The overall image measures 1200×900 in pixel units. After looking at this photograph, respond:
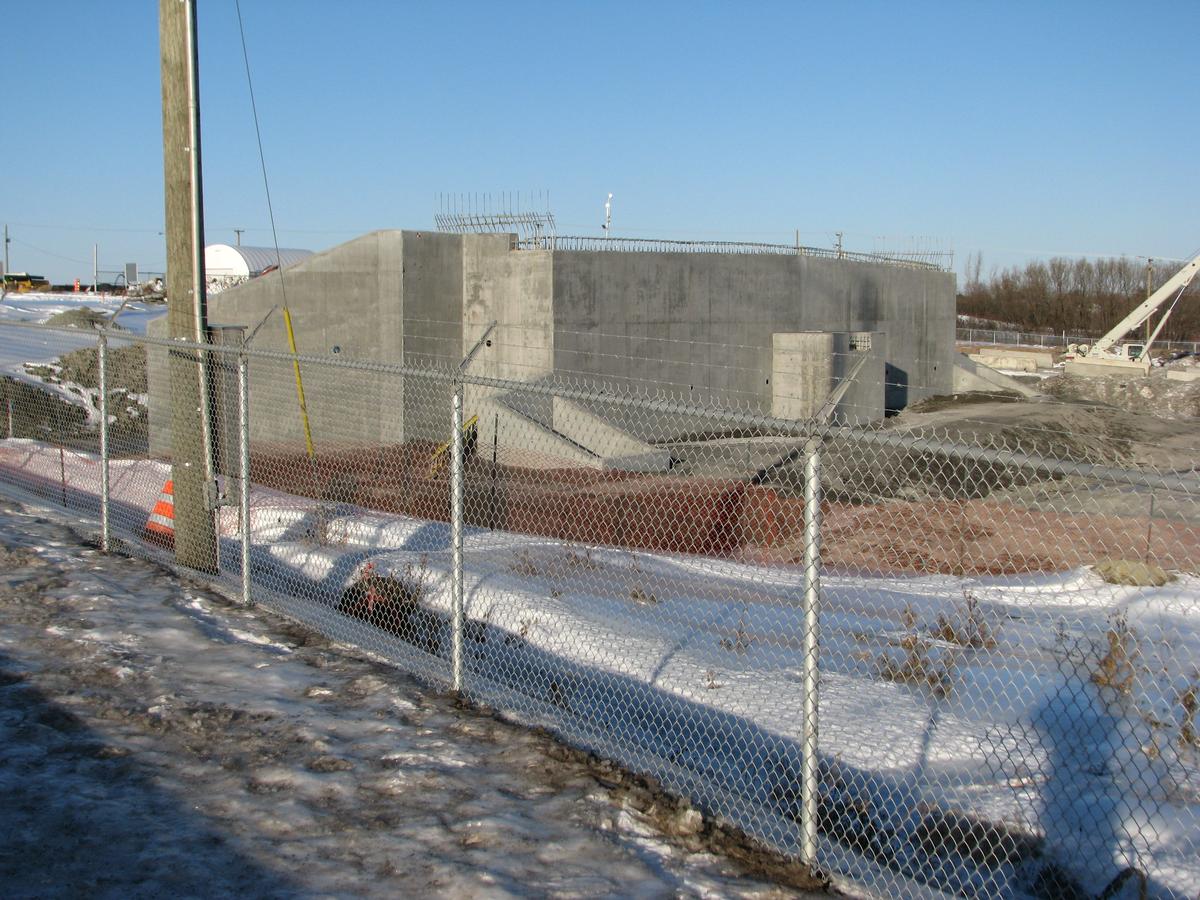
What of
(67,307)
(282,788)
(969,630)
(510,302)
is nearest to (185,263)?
(282,788)

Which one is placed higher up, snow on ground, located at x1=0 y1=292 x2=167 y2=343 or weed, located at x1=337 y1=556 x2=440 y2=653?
snow on ground, located at x1=0 y1=292 x2=167 y2=343

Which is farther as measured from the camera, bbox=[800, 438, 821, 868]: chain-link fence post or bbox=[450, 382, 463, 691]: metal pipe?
bbox=[450, 382, 463, 691]: metal pipe

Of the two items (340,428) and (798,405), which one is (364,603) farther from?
(798,405)

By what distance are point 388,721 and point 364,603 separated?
256cm

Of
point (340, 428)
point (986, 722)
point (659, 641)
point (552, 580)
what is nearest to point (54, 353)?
point (340, 428)

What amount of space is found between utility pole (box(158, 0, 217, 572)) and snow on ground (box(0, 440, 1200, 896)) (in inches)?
36.0

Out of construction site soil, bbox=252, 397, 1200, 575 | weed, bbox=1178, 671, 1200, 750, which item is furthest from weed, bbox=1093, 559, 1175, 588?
weed, bbox=1178, 671, 1200, 750

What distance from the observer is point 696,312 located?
86.9 ft

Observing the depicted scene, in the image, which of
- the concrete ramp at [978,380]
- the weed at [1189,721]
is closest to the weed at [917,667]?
the weed at [1189,721]

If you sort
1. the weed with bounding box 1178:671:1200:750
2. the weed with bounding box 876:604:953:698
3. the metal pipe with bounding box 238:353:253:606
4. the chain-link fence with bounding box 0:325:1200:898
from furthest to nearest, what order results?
the metal pipe with bounding box 238:353:253:606
the weed with bounding box 876:604:953:698
the weed with bounding box 1178:671:1200:750
the chain-link fence with bounding box 0:325:1200:898

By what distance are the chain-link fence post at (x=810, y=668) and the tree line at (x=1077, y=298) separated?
85.9 m

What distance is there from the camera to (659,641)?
727cm

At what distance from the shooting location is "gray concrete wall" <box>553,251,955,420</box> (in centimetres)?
2405

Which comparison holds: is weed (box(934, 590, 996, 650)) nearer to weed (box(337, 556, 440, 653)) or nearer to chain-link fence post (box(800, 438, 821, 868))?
chain-link fence post (box(800, 438, 821, 868))
